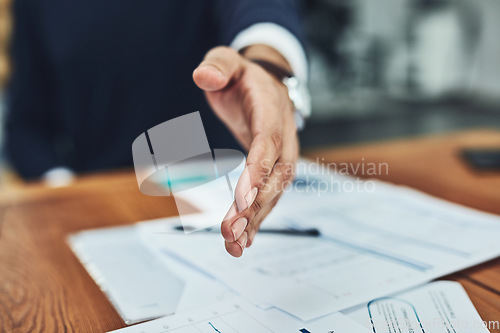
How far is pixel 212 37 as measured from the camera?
1088 mm

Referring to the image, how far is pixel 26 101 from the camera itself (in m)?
1.10

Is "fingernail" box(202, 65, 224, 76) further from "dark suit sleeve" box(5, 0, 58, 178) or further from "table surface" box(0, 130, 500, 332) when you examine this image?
"dark suit sleeve" box(5, 0, 58, 178)

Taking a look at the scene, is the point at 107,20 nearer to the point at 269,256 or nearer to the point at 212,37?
the point at 212,37

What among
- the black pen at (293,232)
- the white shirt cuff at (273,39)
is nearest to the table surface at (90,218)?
the black pen at (293,232)

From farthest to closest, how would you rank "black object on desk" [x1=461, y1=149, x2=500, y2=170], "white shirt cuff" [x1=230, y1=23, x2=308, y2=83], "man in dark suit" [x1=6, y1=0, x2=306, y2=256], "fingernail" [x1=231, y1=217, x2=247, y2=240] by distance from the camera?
"man in dark suit" [x1=6, y1=0, x2=306, y2=256], "black object on desk" [x1=461, y1=149, x2=500, y2=170], "white shirt cuff" [x1=230, y1=23, x2=308, y2=83], "fingernail" [x1=231, y1=217, x2=247, y2=240]

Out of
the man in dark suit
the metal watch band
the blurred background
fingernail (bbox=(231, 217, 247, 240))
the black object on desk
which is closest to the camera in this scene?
fingernail (bbox=(231, 217, 247, 240))

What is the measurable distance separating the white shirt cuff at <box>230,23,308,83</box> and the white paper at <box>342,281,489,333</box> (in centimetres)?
37

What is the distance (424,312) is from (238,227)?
156 millimetres

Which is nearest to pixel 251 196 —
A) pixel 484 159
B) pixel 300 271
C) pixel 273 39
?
pixel 300 271

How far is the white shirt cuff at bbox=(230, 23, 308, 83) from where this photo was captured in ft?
1.96

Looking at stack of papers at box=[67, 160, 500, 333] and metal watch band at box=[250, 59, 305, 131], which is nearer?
stack of papers at box=[67, 160, 500, 333]

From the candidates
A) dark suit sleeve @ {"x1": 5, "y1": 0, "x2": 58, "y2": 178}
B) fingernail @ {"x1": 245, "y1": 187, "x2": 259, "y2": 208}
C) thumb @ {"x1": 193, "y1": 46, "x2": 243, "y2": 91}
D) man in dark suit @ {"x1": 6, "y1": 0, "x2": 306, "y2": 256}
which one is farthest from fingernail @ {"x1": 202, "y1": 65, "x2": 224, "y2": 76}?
dark suit sleeve @ {"x1": 5, "y1": 0, "x2": 58, "y2": 178}

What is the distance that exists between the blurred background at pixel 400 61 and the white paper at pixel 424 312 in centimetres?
352

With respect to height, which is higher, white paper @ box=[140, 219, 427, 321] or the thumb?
the thumb
